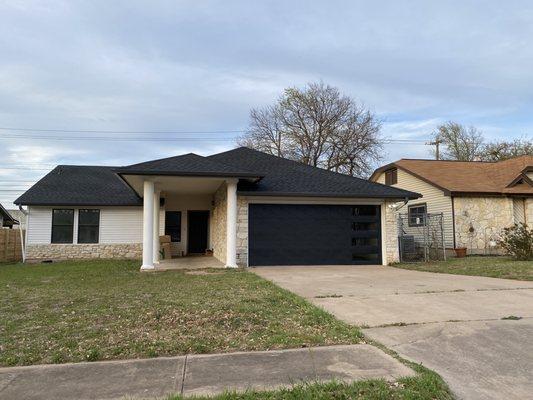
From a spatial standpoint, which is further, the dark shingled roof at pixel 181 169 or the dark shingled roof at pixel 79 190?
the dark shingled roof at pixel 79 190

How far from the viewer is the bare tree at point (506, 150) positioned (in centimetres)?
3709

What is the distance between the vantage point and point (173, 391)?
11.5 ft

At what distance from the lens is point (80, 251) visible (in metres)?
18.6

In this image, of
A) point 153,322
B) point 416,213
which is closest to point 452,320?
point 153,322

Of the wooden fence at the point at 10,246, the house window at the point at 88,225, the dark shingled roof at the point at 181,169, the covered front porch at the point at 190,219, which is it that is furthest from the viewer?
the wooden fence at the point at 10,246

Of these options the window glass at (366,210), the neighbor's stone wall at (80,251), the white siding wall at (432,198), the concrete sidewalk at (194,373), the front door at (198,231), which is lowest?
the concrete sidewalk at (194,373)

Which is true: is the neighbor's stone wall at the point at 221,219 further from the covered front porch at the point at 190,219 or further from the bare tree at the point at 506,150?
the bare tree at the point at 506,150

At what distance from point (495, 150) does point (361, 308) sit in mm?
37765

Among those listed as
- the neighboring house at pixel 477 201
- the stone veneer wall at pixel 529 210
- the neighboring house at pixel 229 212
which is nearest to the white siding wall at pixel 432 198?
the neighboring house at pixel 477 201

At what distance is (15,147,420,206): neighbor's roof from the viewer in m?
13.1

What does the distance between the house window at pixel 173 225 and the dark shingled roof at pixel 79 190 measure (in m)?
1.97

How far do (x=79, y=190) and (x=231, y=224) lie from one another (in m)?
9.61

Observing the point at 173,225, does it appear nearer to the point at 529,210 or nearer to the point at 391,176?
the point at 391,176

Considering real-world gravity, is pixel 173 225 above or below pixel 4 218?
below
